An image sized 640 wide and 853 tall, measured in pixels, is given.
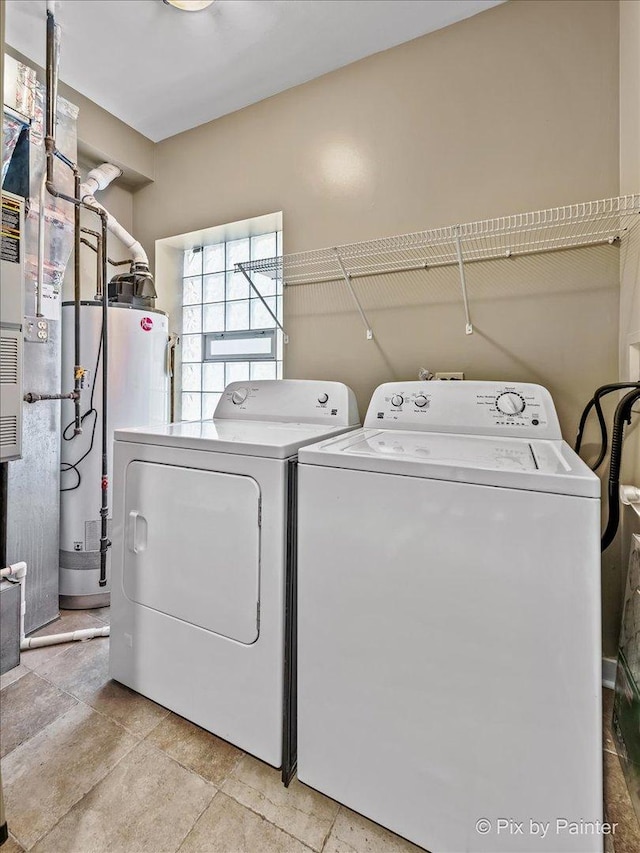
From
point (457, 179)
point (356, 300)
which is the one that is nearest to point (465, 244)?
point (457, 179)

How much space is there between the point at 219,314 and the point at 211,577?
195 centimetres

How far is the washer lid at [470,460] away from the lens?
2.84 feet

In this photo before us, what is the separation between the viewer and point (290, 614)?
120cm

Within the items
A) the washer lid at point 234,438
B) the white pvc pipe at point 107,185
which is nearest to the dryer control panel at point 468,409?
the washer lid at point 234,438

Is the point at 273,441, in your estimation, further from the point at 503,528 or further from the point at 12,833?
the point at 12,833

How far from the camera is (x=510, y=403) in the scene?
60.1 inches

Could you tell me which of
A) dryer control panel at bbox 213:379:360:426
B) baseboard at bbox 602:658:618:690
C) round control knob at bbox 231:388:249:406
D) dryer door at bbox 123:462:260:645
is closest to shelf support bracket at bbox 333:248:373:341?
dryer control panel at bbox 213:379:360:426

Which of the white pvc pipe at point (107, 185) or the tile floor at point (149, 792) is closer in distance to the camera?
the tile floor at point (149, 792)

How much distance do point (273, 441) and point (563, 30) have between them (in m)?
2.00

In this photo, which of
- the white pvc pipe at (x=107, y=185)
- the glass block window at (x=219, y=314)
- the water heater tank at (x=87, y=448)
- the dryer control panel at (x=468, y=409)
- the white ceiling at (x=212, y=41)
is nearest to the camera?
the dryer control panel at (x=468, y=409)

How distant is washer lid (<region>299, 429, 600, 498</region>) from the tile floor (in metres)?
0.96

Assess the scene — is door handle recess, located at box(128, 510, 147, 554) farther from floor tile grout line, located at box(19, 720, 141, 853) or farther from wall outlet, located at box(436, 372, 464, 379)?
wall outlet, located at box(436, 372, 464, 379)

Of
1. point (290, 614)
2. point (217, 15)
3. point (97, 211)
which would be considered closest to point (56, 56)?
point (97, 211)

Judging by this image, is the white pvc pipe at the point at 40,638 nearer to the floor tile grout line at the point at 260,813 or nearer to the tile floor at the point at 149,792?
the tile floor at the point at 149,792
